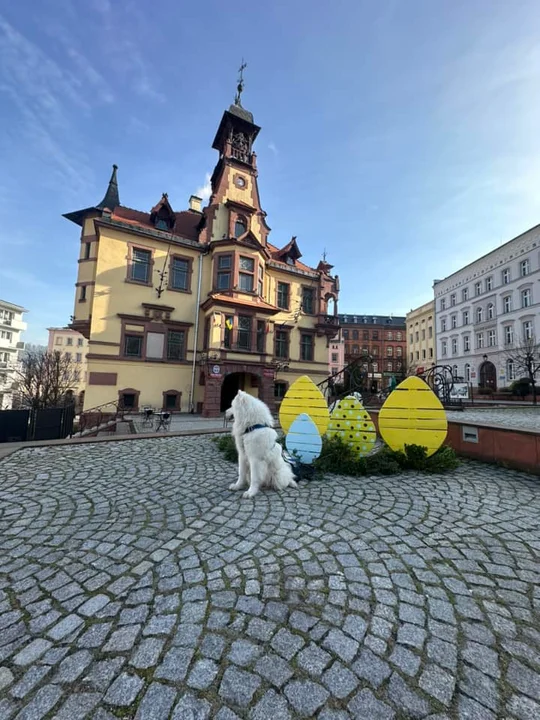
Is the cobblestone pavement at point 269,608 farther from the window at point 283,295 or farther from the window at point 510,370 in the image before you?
the window at point 510,370

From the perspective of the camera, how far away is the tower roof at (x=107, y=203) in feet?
70.0

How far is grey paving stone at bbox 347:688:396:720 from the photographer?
61.5 inches

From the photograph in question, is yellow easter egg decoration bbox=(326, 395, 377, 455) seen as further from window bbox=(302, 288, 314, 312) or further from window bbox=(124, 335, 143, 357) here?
window bbox=(302, 288, 314, 312)

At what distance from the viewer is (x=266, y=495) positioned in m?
4.70

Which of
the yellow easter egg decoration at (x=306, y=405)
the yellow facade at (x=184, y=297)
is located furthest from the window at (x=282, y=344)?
the yellow easter egg decoration at (x=306, y=405)

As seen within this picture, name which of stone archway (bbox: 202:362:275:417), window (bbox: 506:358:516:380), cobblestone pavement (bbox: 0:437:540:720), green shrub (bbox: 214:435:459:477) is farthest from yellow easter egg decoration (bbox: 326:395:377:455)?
window (bbox: 506:358:516:380)

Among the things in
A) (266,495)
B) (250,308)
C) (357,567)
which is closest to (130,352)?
(250,308)

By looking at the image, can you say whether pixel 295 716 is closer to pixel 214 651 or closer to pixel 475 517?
pixel 214 651

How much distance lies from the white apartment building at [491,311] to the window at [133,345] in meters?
34.3

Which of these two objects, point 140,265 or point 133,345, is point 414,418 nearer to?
point 133,345

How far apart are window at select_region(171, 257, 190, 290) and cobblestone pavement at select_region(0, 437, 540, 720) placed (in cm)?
1784

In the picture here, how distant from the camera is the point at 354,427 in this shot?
6.52m

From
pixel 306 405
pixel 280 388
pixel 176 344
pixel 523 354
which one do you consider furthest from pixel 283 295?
pixel 523 354

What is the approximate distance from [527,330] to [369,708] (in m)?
42.0
